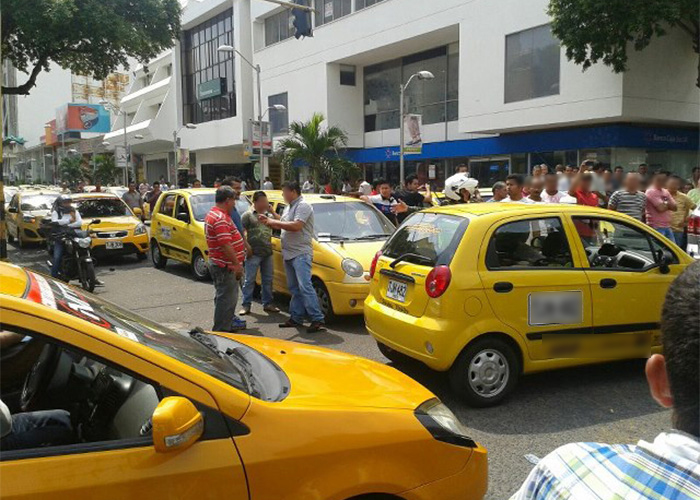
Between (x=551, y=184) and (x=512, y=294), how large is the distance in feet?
14.2

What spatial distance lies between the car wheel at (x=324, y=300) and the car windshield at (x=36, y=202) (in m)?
11.5

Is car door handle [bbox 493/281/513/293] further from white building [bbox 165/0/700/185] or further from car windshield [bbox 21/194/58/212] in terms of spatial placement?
white building [bbox 165/0/700/185]

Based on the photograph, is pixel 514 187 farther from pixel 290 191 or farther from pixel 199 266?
pixel 199 266

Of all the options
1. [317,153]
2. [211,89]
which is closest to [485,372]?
[317,153]

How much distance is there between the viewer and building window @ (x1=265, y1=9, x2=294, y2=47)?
111ft

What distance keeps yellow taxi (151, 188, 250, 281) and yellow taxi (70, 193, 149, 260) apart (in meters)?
0.70

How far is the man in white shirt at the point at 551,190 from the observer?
333 inches

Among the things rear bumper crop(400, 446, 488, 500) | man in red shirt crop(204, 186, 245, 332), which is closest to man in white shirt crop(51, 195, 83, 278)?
man in red shirt crop(204, 186, 245, 332)

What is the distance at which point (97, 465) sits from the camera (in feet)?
6.27

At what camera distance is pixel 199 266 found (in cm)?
1081

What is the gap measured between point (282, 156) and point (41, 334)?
26.0m

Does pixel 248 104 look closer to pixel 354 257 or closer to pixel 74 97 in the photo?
pixel 354 257

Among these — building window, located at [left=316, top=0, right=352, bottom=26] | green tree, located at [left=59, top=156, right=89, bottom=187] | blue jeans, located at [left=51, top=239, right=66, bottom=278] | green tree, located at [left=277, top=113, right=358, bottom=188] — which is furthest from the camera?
green tree, located at [left=59, top=156, right=89, bottom=187]

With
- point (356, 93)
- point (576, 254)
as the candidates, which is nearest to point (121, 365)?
point (576, 254)
